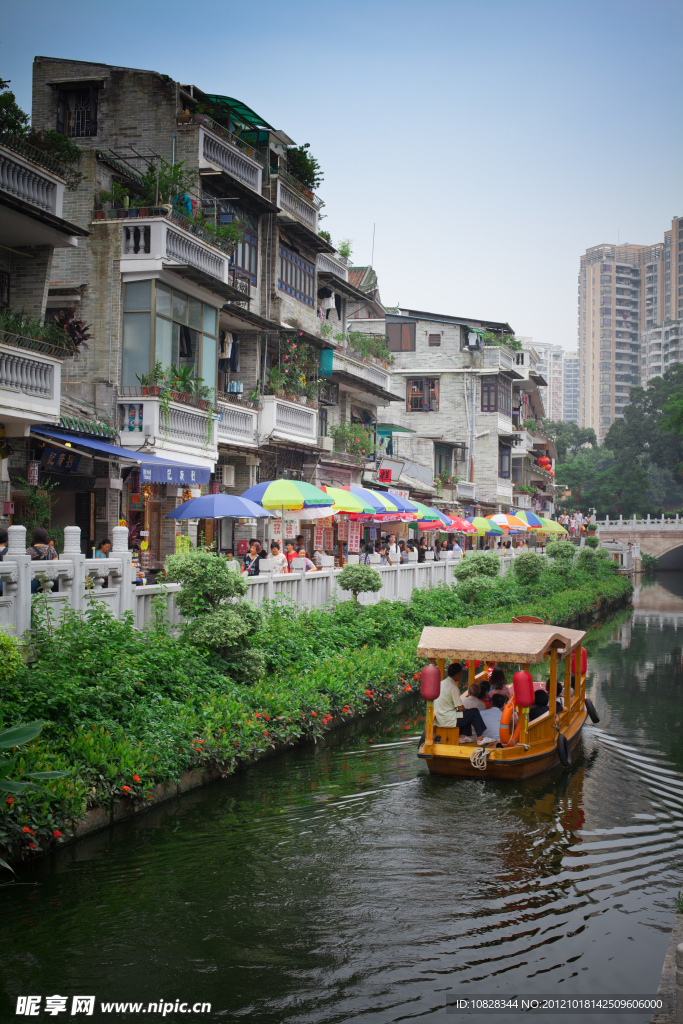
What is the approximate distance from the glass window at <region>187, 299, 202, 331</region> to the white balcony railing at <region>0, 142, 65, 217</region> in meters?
5.17

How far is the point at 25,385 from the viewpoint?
52.4ft

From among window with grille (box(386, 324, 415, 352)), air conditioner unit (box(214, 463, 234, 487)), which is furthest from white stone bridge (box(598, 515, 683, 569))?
air conditioner unit (box(214, 463, 234, 487))

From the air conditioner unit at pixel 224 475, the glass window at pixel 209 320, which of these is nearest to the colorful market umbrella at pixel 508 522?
the air conditioner unit at pixel 224 475

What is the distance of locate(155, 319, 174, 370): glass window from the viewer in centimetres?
2091

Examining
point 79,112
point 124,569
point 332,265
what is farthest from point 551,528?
point 124,569

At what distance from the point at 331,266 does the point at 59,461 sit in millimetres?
17862

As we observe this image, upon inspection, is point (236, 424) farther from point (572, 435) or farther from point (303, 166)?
point (572, 435)

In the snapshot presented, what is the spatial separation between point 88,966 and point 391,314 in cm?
5032

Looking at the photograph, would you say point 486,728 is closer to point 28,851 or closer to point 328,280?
point 28,851

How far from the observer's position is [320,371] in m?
31.6

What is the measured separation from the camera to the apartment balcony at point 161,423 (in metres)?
20.2

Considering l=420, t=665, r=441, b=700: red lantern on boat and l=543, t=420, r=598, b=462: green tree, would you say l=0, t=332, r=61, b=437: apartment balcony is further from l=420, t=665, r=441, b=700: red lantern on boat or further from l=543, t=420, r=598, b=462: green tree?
l=543, t=420, r=598, b=462: green tree

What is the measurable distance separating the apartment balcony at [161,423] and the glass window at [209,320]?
2.16m

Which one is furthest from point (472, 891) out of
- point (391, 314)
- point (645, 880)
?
point (391, 314)
